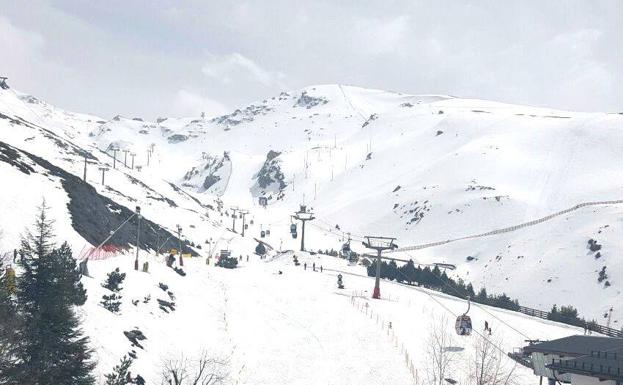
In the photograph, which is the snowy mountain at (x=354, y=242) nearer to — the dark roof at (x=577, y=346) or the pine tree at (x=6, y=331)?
the pine tree at (x=6, y=331)


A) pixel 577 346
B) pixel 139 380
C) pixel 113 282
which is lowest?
pixel 139 380

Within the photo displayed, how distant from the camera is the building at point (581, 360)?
2589 centimetres

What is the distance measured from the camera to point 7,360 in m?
17.8

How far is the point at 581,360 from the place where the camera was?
2755 cm

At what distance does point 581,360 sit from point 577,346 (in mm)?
4826

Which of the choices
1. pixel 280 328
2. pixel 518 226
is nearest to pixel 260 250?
pixel 518 226

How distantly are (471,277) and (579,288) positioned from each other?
2198cm

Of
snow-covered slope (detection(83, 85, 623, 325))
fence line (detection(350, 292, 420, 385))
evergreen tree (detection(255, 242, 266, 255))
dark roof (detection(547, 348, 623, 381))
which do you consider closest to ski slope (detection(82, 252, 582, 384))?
fence line (detection(350, 292, 420, 385))

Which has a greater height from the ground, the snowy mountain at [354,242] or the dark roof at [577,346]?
the snowy mountain at [354,242]

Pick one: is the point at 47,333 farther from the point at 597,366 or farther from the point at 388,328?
the point at 388,328

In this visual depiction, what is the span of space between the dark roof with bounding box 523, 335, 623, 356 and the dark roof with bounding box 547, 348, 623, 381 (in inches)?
94.6

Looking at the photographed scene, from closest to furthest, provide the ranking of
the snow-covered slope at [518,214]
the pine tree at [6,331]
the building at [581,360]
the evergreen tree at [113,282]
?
the pine tree at [6,331] < the building at [581,360] < the evergreen tree at [113,282] < the snow-covered slope at [518,214]

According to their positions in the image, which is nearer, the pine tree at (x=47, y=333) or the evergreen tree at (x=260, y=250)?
the pine tree at (x=47, y=333)

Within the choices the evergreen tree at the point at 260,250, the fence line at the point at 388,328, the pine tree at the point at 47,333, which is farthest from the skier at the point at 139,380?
the evergreen tree at the point at 260,250
